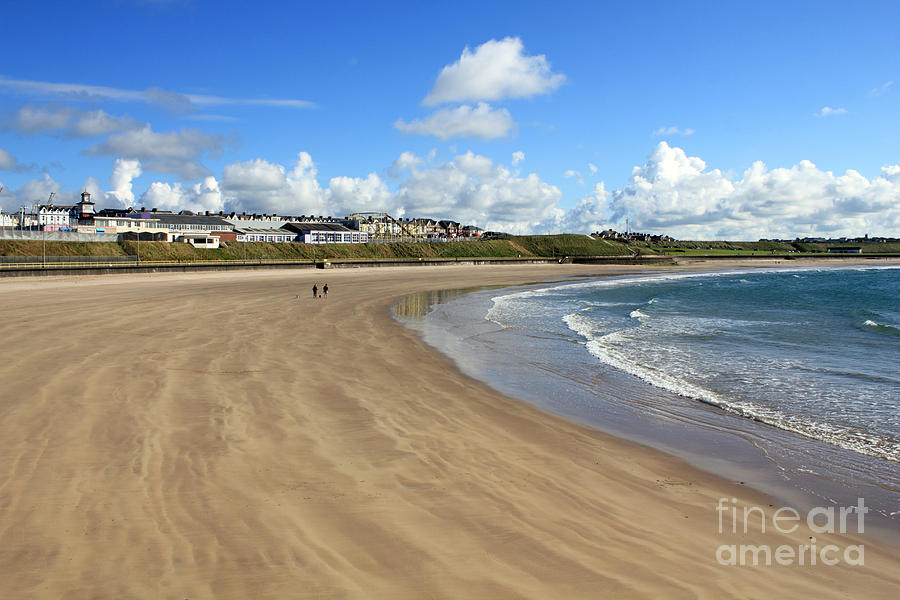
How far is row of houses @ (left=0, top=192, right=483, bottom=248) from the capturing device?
295 feet

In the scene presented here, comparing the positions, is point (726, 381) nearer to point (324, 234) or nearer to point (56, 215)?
point (324, 234)

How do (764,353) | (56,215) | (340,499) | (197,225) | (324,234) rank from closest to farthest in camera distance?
(340,499)
(764,353)
(197,225)
(324,234)
(56,215)

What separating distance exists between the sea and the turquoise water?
0.17 feet

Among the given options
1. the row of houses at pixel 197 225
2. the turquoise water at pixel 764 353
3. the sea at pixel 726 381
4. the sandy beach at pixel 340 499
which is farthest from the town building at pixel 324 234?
the sandy beach at pixel 340 499

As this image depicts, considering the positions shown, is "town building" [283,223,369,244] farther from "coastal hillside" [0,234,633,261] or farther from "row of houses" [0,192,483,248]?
"coastal hillside" [0,234,633,261]

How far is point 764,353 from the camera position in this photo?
59.6 feet

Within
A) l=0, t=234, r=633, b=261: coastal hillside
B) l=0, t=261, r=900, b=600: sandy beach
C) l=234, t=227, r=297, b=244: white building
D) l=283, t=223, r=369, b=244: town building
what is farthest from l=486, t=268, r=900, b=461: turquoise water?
l=283, t=223, r=369, b=244: town building

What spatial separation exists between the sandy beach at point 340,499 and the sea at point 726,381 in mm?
1203

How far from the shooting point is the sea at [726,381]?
8320 millimetres

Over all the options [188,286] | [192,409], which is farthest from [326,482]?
[188,286]

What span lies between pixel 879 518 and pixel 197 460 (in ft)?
26.3

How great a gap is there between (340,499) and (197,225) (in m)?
104

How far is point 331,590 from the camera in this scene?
4379 mm

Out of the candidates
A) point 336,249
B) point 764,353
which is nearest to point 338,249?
point 336,249
